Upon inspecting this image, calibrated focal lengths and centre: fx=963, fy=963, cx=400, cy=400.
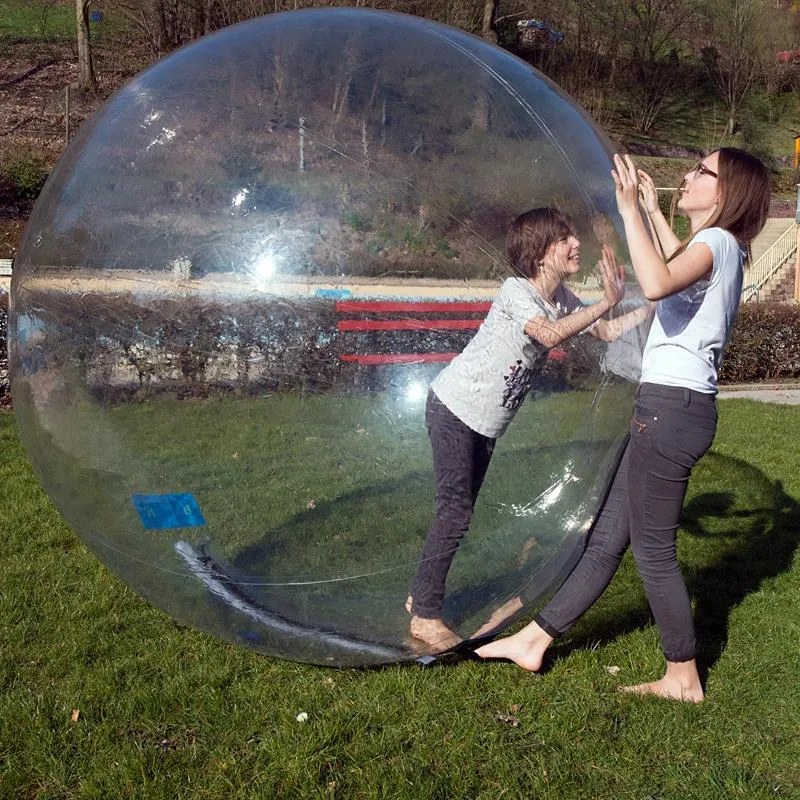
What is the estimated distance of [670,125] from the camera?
38.4 m

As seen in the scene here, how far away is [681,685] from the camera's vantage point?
3.39 meters

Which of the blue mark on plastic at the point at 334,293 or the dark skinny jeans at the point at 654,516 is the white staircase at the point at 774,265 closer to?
the dark skinny jeans at the point at 654,516

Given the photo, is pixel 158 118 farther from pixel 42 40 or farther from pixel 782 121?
pixel 782 121

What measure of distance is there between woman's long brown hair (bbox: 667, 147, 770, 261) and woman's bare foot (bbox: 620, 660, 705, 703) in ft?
4.71

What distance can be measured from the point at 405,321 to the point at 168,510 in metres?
0.93

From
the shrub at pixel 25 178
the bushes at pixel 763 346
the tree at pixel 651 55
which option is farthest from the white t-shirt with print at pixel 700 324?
the tree at pixel 651 55

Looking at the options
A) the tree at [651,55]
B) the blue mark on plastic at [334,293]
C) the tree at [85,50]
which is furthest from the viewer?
the tree at [651,55]

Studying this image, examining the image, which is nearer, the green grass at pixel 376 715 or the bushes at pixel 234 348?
the bushes at pixel 234 348

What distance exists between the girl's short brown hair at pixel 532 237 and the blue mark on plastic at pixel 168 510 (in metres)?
1.19

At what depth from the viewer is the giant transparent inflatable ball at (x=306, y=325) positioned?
2.73m

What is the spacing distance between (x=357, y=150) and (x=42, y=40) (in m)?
32.6

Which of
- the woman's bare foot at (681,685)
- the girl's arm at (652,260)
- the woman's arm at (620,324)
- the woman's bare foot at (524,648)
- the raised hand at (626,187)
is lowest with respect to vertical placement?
the woman's bare foot at (524,648)

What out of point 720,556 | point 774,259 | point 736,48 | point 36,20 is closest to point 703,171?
point 720,556

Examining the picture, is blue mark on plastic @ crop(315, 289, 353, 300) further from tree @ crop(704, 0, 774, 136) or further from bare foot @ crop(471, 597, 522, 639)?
tree @ crop(704, 0, 774, 136)
